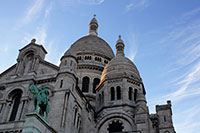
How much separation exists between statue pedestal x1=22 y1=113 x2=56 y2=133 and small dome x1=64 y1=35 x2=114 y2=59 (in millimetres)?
26917

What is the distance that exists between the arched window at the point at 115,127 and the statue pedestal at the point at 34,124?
11.0 metres

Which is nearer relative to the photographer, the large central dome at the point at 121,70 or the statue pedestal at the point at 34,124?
the statue pedestal at the point at 34,124

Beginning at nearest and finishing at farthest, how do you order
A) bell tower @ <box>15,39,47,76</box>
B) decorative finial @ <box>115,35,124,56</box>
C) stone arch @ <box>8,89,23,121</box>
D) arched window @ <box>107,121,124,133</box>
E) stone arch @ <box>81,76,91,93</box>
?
stone arch @ <box>8,89,23,121</box>, arched window @ <box>107,121,124,133</box>, bell tower @ <box>15,39,47,76</box>, decorative finial @ <box>115,35,124,56</box>, stone arch @ <box>81,76,91,93</box>

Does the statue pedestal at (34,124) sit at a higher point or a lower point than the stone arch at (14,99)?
lower

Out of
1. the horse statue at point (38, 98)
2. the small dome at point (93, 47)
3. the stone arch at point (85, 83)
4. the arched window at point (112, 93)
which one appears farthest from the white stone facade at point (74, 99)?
the small dome at point (93, 47)

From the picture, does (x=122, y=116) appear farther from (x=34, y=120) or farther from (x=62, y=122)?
(x=34, y=120)

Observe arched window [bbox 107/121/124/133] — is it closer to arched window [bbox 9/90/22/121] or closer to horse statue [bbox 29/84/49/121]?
arched window [bbox 9/90/22/121]

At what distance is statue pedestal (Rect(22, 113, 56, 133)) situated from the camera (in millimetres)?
18078

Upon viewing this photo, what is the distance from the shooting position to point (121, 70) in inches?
1334

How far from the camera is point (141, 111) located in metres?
28.4

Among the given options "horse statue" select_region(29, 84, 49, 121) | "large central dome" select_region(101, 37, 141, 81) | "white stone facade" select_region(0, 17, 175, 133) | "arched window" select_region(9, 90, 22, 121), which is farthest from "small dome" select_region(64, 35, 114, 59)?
"horse statue" select_region(29, 84, 49, 121)

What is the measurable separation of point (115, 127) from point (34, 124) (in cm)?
1279

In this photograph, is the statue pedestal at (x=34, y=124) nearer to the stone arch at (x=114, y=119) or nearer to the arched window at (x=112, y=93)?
the stone arch at (x=114, y=119)

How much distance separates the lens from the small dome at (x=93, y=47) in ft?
153
